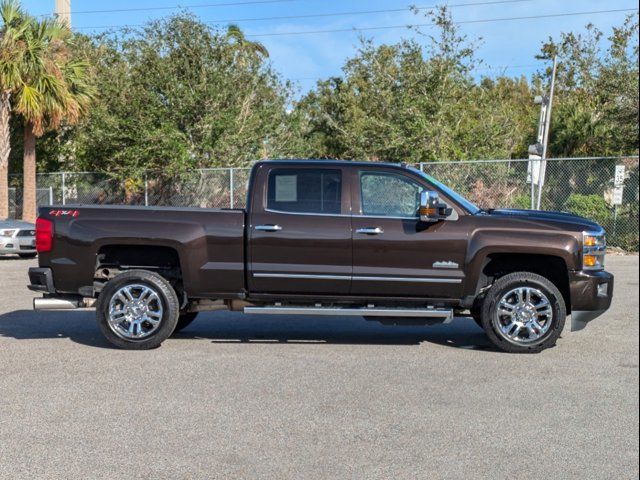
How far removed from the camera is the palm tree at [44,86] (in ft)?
75.0

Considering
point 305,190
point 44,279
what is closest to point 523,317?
point 305,190

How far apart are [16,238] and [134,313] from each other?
12.1 m

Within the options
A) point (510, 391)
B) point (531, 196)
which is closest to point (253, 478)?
point (510, 391)

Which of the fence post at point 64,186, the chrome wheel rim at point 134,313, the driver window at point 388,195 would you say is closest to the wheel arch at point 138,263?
the chrome wheel rim at point 134,313

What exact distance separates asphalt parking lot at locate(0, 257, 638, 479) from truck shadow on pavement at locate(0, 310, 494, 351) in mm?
56

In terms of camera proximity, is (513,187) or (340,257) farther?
(513,187)

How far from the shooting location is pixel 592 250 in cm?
760

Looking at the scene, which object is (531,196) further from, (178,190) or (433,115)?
(178,190)

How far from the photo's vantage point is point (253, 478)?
4215mm

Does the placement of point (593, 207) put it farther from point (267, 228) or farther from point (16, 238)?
point (16, 238)

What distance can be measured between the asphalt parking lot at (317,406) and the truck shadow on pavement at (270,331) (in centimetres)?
6

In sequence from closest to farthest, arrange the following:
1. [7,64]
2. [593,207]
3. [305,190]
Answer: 1. [305,190]
2. [593,207]
3. [7,64]

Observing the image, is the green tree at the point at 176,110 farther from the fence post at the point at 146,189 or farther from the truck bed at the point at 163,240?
the truck bed at the point at 163,240

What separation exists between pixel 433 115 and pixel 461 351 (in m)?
17.6
